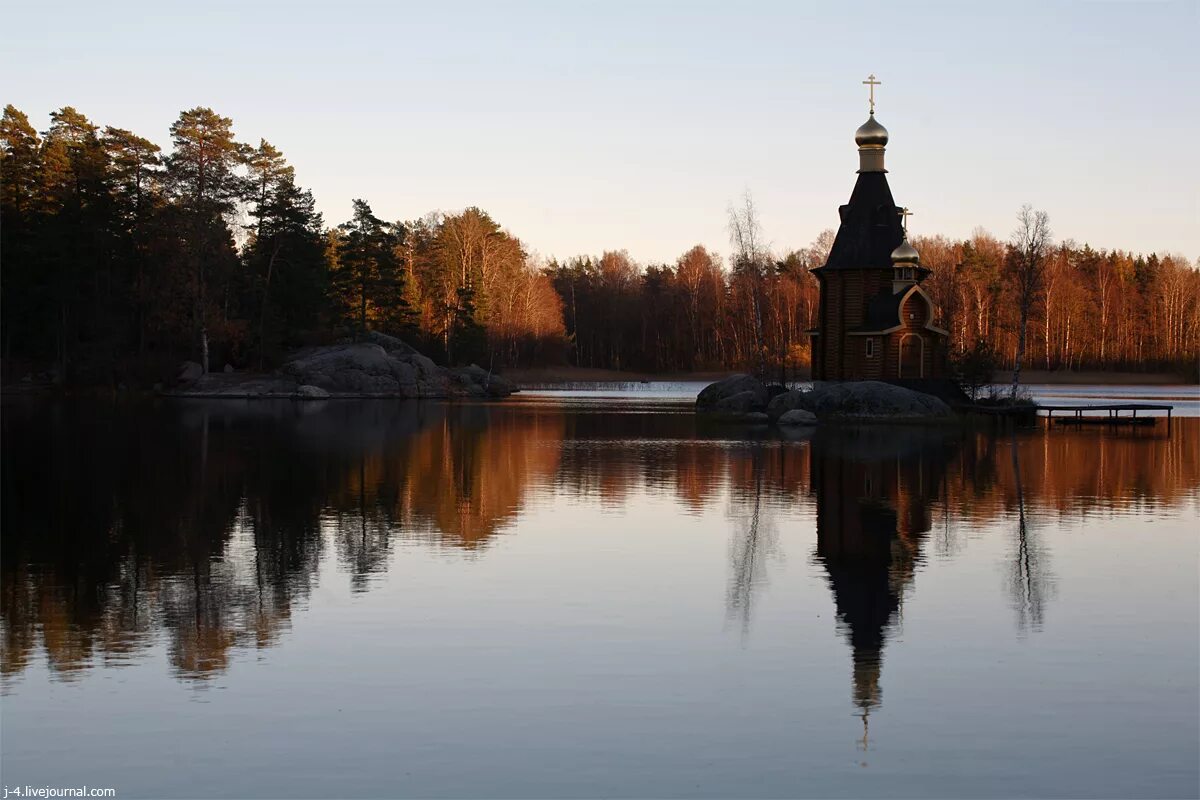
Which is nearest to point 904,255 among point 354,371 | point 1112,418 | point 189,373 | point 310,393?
point 1112,418

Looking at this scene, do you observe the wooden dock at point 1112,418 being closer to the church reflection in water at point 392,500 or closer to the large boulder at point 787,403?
the church reflection in water at point 392,500

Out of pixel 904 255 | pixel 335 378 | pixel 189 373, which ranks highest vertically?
pixel 904 255

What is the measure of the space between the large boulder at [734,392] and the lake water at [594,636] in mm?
30791

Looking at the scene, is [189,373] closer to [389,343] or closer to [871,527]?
[389,343]

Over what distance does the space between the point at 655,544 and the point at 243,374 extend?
215ft

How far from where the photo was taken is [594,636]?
→ 502 inches

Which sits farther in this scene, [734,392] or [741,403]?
[734,392]

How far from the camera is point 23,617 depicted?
42.9 ft

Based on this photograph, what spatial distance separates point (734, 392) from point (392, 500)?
124 ft

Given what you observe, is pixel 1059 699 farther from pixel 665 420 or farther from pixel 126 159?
pixel 126 159

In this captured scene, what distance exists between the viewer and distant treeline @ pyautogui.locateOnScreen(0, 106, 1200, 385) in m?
77.3

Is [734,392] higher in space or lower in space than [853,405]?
higher

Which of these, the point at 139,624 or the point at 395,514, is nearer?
the point at 139,624

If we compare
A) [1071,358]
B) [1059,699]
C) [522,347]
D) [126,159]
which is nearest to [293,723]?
[1059,699]
